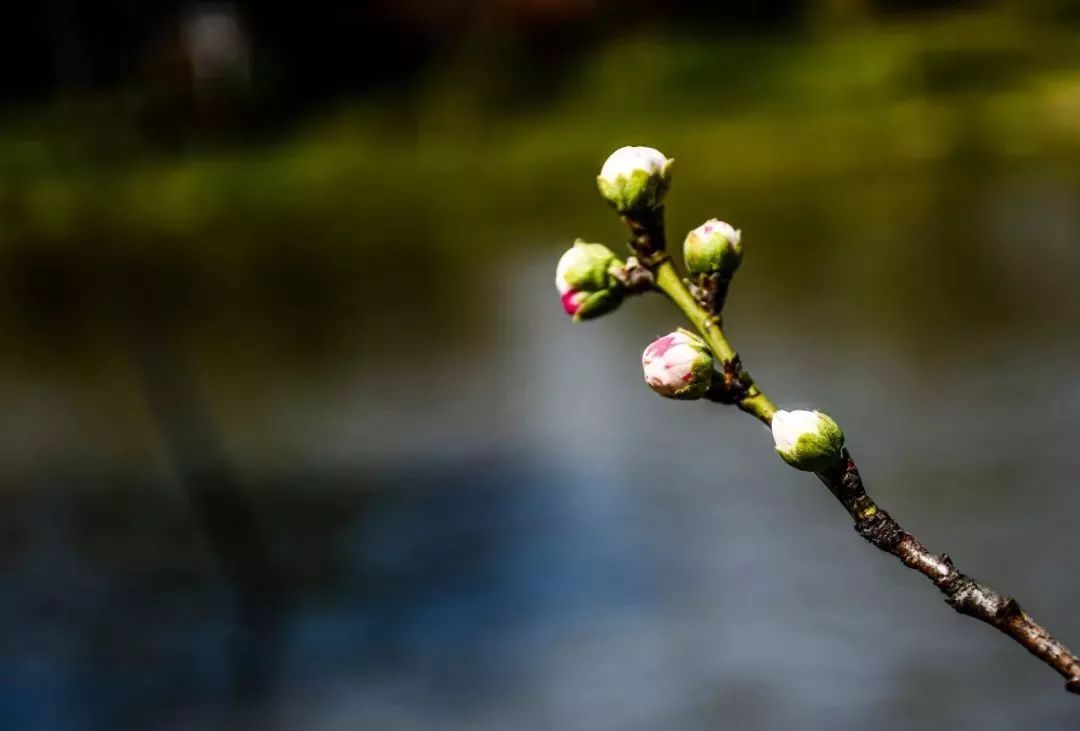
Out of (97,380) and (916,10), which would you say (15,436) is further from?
(916,10)

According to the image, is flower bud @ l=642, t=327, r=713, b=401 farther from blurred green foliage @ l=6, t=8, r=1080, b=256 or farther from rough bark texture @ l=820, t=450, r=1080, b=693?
blurred green foliage @ l=6, t=8, r=1080, b=256

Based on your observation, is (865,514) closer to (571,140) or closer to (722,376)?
(722,376)

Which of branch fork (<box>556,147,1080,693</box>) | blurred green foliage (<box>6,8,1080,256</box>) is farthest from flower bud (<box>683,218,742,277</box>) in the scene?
blurred green foliage (<box>6,8,1080,256</box>)

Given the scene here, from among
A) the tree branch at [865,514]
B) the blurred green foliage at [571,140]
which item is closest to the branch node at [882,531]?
the tree branch at [865,514]

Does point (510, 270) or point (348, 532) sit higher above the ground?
point (510, 270)

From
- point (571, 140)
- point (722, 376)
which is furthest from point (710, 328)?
point (571, 140)

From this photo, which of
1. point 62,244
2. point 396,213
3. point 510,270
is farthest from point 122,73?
point 510,270
